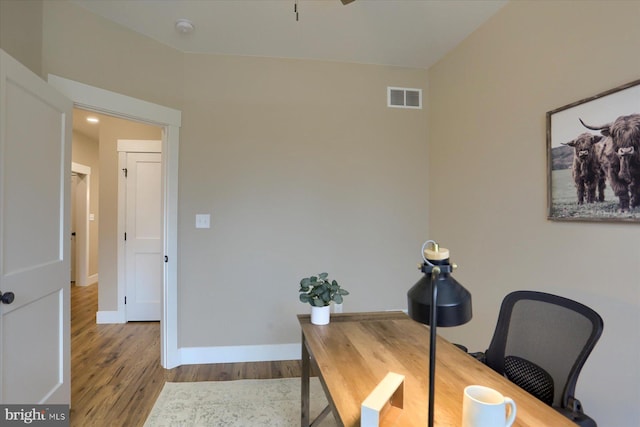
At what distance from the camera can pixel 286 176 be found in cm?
298

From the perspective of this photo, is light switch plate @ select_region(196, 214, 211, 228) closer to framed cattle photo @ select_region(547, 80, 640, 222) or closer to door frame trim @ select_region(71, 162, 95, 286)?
framed cattle photo @ select_region(547, 80, 640, 222)

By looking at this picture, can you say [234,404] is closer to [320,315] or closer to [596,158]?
[320,315]

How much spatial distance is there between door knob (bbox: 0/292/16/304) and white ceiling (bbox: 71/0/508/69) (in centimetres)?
191

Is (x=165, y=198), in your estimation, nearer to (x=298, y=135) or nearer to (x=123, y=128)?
(x=298, y=135)

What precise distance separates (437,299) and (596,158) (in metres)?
1.52

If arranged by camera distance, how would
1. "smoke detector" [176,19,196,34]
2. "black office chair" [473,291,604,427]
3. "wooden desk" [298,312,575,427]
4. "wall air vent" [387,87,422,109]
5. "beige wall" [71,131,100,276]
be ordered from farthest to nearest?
"beige wall" [71,131,100,276] → "wall air vent" [387,87,422,109] → "smoke detector" [176,19,196,34] → "black office chair" [473,291,604,427] → "wooden desk" [298,312,575,427]

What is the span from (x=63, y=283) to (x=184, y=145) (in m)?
1.36

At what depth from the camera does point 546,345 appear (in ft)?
4.26

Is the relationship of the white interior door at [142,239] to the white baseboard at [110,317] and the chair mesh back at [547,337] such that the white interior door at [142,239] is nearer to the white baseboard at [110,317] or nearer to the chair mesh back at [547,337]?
the white baseboard at [110,317]

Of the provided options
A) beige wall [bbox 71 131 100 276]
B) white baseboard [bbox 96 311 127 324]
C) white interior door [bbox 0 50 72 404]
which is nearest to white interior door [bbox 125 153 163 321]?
white baseboard [bbox 96 311 127 324]

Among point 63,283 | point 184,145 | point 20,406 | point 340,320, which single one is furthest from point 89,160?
Answer: point 340,320

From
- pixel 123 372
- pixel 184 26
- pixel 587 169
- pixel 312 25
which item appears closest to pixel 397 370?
pixel 587 169

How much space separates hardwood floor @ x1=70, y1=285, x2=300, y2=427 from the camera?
214cm

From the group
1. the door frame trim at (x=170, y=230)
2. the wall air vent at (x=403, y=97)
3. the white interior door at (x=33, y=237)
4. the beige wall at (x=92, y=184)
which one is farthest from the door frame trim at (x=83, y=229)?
the wall air vent at (x=403, y=97)
